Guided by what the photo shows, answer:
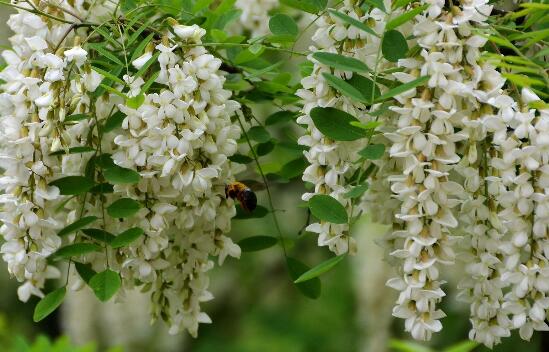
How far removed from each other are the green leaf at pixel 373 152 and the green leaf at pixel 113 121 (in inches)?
→ 18.2

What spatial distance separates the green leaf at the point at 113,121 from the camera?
Result: 5.69ft

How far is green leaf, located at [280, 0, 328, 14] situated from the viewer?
5.60 ft

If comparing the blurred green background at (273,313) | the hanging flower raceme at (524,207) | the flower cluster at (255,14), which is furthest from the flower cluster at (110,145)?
the blurred green background at (273,313)

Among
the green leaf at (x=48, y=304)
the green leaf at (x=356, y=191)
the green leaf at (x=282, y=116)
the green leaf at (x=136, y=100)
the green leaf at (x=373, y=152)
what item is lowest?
the green leaf at (x=48, y=304)

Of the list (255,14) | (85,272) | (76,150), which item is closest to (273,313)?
(255,14)

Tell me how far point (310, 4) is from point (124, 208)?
0.50 meters

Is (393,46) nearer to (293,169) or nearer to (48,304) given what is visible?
(293,169)

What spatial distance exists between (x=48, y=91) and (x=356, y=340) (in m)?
4.11

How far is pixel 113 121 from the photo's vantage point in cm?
174

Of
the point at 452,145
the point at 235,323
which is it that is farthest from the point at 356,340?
the point at 452,145

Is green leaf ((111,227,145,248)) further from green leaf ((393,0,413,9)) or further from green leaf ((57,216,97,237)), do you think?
green leaf ((393,0,413,9))

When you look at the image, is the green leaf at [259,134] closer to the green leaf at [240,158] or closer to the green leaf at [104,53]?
the green leaf at [240,158]

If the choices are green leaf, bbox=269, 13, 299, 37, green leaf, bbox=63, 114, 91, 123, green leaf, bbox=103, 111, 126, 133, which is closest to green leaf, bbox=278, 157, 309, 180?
green leaf, bbox=269, 13, 299, 37

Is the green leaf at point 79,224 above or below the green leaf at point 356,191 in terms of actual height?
below
